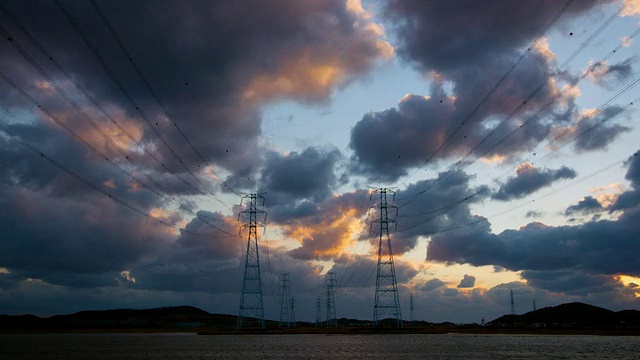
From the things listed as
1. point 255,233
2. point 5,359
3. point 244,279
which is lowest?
point 5,359

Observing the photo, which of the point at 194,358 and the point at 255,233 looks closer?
the point at 194,358

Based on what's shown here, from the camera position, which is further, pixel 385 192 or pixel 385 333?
pixel 385 333

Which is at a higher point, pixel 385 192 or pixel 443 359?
pixel 385 192

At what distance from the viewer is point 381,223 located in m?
132

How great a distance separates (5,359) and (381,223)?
82311 millimetres

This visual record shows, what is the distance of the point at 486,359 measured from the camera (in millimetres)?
71500

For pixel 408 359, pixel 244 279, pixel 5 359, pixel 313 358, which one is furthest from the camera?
pixel 244 279

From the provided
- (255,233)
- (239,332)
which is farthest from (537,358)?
(239,332)

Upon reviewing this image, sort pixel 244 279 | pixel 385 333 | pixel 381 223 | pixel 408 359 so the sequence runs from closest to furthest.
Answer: pixel 408 359
pixel 244 279
pixel 381 223
pixel 385 333

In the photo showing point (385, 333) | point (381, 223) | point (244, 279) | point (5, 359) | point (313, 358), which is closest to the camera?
point (313, 358)

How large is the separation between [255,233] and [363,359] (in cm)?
6248

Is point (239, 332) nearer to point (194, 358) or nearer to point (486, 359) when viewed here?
point (194, 358)

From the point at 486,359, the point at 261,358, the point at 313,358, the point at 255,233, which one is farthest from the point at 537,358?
the point at 255,233

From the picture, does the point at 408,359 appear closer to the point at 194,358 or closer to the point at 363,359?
the point at 363,359
